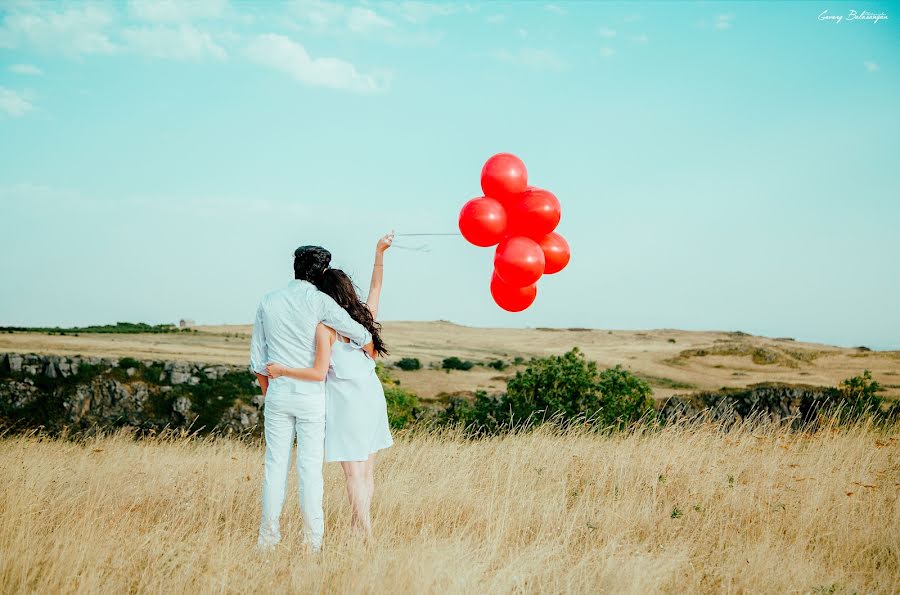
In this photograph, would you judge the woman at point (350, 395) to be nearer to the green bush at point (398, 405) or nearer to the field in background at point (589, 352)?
the green bush at point (398, 405)

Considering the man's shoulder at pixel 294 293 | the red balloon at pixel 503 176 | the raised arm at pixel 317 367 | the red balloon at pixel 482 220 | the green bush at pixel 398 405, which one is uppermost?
the red balloon at pixel 503 176

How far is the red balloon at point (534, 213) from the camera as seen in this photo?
17.0ft

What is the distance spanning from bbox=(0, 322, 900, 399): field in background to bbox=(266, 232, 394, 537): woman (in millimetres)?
22191

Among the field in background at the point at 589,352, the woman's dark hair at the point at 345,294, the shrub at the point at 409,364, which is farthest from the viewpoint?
the shrub at the point at 409,364

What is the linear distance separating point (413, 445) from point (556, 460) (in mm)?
2125

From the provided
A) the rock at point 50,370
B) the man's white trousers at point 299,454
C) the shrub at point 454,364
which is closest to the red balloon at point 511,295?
the man's white trousers at point 299,454

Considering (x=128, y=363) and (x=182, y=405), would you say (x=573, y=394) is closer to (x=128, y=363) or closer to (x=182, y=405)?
(x=182, y=405)

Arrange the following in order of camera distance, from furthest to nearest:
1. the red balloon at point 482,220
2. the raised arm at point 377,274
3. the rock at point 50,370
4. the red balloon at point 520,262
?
1. the rock at point 50,370
2. the red balloon at point 482,220
3. the red balloon at point 520,262
4. the raised arm at point 377,274

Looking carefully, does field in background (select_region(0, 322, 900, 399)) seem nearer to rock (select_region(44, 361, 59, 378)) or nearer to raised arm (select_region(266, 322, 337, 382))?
rock (select_region(44, 361, 59, 378))

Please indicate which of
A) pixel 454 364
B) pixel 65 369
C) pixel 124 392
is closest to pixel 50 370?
pixel 65 369

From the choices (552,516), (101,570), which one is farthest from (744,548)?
(101,570)

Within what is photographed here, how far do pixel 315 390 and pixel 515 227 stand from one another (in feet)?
7.43

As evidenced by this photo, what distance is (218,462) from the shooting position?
686 cm

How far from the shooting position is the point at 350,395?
414cm
